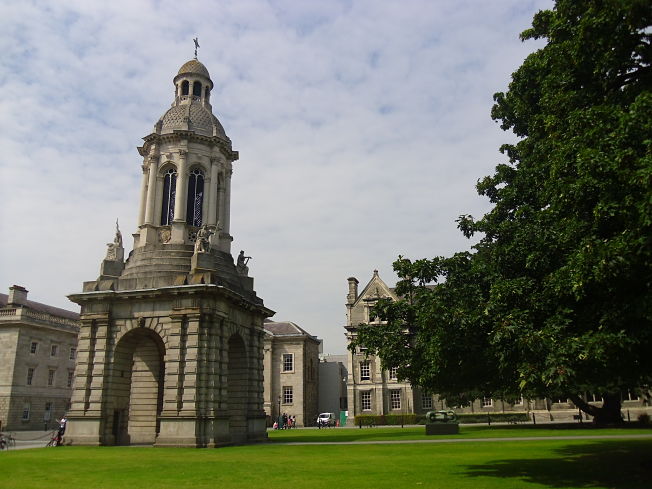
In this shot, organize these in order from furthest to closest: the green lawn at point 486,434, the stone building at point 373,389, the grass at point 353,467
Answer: the stone building at point 373,389 < the green lawn at point 486,434 < the grass at point 353,467

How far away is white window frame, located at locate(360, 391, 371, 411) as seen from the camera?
65.4m

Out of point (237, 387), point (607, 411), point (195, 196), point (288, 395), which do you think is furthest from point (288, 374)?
point (195, 196)

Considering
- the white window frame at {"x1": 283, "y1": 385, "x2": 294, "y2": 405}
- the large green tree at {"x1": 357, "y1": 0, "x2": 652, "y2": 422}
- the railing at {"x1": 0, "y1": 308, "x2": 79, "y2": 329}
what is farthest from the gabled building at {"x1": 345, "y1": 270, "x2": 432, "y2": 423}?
the large green tree at {"x1": 357, "y1": 0, "x2": 652, "y2": 422}

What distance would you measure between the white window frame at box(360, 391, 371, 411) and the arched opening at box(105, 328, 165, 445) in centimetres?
3813

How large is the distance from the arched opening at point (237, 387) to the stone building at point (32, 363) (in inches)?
1150

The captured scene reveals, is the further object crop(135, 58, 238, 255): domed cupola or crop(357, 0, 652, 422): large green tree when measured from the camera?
crop(135, 58, 238, 255): domed cupola

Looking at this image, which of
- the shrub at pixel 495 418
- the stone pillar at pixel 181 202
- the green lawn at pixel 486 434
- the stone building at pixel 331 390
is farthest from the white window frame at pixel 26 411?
the shrub at pixel 495 418

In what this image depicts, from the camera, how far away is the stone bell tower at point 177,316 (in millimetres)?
28172

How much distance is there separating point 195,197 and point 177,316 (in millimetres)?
9099

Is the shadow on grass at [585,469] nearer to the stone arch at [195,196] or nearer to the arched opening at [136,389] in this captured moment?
the arched opening at [136,389]

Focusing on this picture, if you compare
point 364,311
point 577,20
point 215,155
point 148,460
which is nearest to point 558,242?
point 577,20

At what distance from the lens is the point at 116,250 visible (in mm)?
32250

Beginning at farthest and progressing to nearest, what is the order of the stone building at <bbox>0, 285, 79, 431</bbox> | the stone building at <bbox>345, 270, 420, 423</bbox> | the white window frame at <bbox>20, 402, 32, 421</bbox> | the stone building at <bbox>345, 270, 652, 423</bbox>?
the stone building at <bbox>345, 270, 420, 423</bbox>, the stone building at <bbox>345, 270, 652, 423</bbox>, the white window frame at <bbox>20, 402, 32, 421</bbox>, the stone building at <bbox>0, 285, 79, 431</bbox>

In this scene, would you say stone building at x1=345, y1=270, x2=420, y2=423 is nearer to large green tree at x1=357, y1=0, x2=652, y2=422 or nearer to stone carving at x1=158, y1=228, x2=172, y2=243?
stone carving at x1=158, y1=228, x2=172, y2=243
